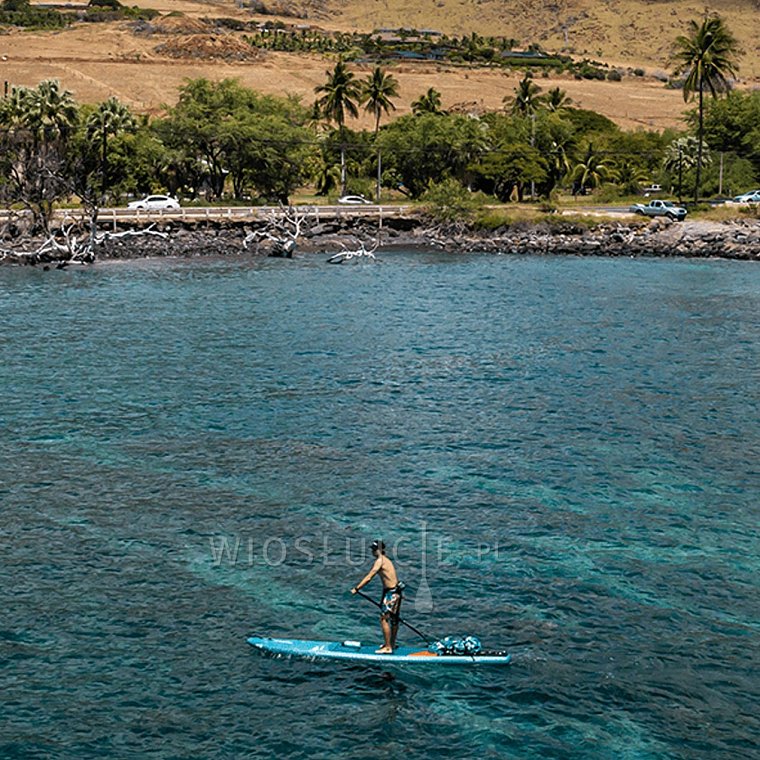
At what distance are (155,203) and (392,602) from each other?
87637 millimetres

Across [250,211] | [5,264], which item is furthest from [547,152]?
[5,264]

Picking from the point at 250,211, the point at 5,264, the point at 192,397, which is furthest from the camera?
the point at 250,211

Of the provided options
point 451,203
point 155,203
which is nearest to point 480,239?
point 451,203

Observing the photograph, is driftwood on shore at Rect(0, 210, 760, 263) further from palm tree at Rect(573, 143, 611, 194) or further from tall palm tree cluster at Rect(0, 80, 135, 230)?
palm tree at Rect(573, 143, 611, 194)

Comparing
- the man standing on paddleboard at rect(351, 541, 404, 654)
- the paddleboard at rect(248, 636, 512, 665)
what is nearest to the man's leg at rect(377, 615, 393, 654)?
the man standing on paddleboard at rect(351, 541, 404, 654)

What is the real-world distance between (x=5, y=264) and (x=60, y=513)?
58.7 metres

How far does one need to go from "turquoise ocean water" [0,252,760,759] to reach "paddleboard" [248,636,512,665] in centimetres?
27

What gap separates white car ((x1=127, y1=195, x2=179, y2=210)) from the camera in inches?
4114

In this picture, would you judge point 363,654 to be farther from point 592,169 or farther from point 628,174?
point 628,174

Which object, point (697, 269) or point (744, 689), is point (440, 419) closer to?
point (744, 689)

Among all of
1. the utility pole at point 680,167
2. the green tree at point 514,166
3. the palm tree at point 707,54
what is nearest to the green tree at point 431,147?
the green tree at point 514,166

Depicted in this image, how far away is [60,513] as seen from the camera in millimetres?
31922

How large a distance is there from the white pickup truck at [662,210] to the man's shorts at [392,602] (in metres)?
87.9

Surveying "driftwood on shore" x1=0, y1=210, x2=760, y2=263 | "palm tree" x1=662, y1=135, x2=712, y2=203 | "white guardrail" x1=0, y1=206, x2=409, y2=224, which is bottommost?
"driftwood on shore" x1=0, y1=210, x2=760, y2=263
